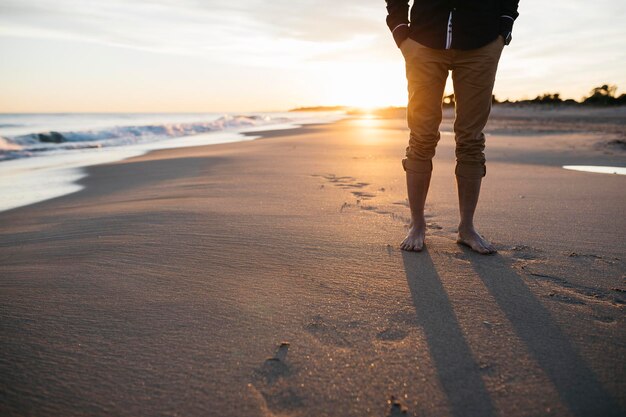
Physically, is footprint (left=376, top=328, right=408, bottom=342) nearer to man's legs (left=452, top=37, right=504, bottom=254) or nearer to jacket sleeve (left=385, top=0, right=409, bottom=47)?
man's legs (left=452, top=37, right=504, bottom=254)

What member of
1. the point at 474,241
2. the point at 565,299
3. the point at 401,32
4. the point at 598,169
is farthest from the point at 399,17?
the point at 598,169

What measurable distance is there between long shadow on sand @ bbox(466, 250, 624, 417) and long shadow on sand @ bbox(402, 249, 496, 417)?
158mm

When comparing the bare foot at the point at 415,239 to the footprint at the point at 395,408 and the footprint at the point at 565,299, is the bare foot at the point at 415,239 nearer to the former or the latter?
the footprint at the point at 565,299

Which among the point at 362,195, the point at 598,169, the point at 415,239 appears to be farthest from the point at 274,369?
the point at 598,169

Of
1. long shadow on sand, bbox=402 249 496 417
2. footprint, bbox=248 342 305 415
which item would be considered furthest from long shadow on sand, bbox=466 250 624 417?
footprint, bbox=248 342 305 415

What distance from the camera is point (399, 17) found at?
1898mm

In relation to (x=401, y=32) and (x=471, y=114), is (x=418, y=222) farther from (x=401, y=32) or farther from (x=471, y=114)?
(x=401, y=32)

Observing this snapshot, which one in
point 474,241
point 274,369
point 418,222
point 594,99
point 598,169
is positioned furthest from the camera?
point 594,99

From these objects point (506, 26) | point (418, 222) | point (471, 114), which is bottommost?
point (418, 222)

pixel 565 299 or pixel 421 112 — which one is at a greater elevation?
pixel 421 112

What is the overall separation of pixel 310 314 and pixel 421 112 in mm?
1187

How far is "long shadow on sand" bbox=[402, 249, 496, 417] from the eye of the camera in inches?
32.5

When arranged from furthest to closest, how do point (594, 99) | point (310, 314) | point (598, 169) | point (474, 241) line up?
point (594, 99), point (598, 169), point (474, 241), point (310, 314)

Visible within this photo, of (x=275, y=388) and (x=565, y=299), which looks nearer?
(x=275, y=388)
